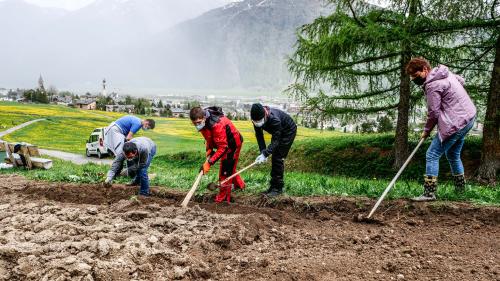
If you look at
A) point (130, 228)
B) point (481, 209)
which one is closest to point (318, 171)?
point (481, 209)

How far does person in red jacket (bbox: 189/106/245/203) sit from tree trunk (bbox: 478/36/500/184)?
6493 millimetres

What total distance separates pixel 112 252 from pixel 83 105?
8282 cm

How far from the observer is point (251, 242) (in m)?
5.16

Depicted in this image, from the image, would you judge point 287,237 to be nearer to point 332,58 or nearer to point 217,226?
point 217,226

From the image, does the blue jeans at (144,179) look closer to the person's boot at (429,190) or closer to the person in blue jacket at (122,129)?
the person in blue jacket at (122,129)

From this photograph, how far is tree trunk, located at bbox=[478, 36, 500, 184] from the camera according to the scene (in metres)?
10.0

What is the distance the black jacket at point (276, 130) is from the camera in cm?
707

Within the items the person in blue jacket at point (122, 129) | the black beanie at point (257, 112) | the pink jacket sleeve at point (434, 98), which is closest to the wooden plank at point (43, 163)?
the person in blue jacket at point (122, 129)

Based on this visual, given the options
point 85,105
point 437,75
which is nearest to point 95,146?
point 437,75

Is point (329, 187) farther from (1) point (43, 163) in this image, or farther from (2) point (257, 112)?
(1) point (43, 163)

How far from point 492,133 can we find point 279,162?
20.2ft

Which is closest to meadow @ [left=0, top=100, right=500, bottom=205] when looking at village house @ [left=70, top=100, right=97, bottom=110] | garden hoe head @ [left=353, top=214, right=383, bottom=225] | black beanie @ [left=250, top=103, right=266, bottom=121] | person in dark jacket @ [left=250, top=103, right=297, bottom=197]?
person in dark jacket @ [left=250, top=103, right=297, bottom=197]

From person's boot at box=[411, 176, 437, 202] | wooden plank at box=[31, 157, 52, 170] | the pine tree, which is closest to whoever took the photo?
person's boot at box=[411, 176, 437, 202]

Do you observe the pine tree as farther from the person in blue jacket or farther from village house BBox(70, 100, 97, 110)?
village house BBox(70, 100, 97, 110)
